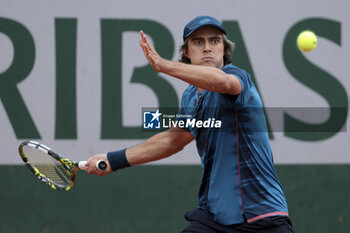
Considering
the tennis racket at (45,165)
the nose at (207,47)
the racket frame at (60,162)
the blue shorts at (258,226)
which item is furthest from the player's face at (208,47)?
the tennis racket at (45,165)

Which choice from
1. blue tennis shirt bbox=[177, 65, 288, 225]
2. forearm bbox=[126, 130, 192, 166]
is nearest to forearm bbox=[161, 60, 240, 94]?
blue tennis shirt bbox=[177, 65, 288, 225]

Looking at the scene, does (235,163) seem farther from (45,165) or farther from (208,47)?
(45,165)

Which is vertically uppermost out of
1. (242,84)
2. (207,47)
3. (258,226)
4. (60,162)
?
(207,47)

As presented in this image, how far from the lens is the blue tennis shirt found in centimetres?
282

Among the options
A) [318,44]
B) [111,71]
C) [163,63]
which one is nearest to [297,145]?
[318,44]

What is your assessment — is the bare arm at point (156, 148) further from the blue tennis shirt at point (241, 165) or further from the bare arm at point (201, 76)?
the bare arm at point (201, 76)

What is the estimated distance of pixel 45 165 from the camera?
12.4 ft

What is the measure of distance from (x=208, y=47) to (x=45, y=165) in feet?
4.64

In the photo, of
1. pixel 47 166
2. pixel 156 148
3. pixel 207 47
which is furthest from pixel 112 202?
pixel 207 47

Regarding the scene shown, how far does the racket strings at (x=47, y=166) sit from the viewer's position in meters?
3.76

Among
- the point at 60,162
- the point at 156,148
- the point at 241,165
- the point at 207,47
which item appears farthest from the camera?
the point at 60,162

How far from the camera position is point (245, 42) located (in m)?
5.55

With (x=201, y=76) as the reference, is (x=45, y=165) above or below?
below

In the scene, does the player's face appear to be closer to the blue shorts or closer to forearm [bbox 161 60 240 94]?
forearm [bbox 161 60 240 94]
